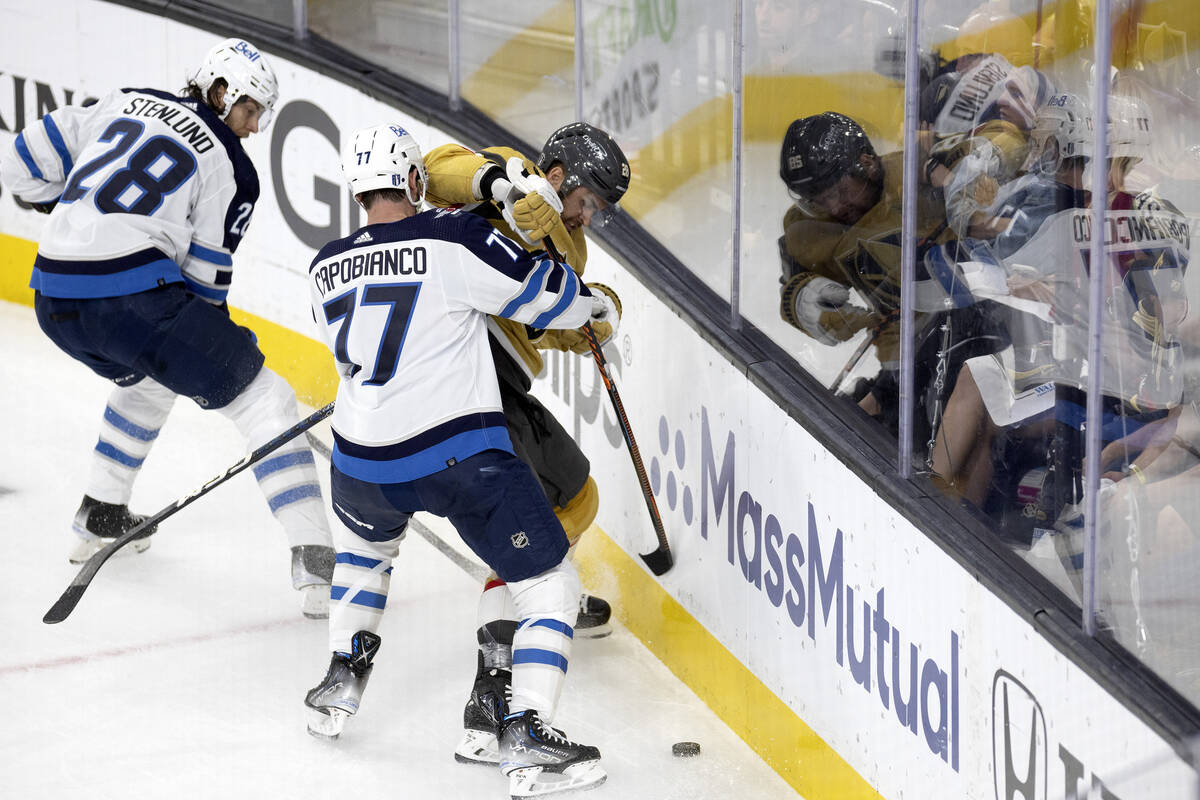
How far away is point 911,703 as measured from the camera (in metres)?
2.51

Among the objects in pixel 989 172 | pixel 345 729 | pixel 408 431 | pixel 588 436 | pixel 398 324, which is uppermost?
pixel 989 172

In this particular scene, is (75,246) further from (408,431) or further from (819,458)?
(819,458)

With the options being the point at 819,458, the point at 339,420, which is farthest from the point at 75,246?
the point at 819,458

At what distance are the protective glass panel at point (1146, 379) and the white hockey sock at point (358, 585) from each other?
55.5 inches

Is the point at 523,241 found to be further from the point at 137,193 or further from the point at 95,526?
the point at 95,526

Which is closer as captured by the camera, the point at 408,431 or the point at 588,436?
the point at 408,431

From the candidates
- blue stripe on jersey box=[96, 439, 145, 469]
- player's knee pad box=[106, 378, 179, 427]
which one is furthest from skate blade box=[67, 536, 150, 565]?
player's knee pad box=[106, 378, 179, 427]

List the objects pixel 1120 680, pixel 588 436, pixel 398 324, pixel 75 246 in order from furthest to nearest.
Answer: pixel 588 436, pixel 75 246, pixel 398 324, pixel 1120 680

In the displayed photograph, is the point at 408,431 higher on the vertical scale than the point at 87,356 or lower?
higher

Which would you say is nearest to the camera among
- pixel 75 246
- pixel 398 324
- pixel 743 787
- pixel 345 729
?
pixel 398 324

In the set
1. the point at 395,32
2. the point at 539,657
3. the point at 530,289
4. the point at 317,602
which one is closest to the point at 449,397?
the point at 530,289

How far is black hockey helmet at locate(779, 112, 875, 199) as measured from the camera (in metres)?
2.69

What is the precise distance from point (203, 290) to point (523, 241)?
3.05 feet

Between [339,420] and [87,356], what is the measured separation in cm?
105
